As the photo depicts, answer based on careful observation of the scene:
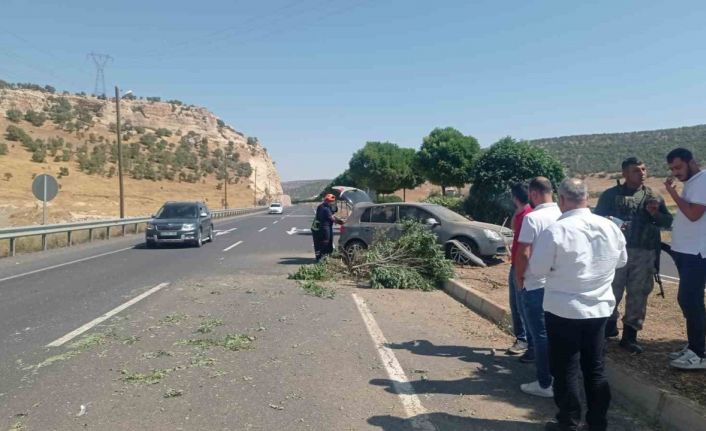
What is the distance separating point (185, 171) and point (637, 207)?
3068 inches

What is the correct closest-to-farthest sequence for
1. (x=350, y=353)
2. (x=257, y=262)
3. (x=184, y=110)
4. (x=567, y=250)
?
(x=567, y=250) → (x=350, y=353) → (x=257, y=262) → (x=184, y=110)

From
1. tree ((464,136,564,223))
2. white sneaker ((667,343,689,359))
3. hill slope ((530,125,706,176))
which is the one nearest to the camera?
white sneaker ((667,343,689,359))

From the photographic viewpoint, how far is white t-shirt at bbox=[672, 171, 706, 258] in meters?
4.91

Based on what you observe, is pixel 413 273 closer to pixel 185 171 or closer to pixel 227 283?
pixel 227 283

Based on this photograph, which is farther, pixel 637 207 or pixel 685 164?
pixel 637 207

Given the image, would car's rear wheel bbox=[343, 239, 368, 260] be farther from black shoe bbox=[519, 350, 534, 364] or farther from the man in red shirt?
black shoe bbox=[519, 350, 534, 364]

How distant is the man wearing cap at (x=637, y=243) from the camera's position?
563 cm

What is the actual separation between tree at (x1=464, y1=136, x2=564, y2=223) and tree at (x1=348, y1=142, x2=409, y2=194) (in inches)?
A: 1587

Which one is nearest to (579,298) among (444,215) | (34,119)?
(444,215)

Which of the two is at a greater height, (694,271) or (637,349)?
Result: (694,271)

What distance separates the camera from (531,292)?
5086 mm

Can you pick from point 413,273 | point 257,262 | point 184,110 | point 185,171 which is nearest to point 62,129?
point 185,171

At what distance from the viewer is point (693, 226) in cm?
502

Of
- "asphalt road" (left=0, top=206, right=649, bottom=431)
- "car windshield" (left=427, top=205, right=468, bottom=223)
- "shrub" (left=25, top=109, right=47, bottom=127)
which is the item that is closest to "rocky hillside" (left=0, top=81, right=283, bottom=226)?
"shrub" (left=25, top=109, right=47, bottom=127)
